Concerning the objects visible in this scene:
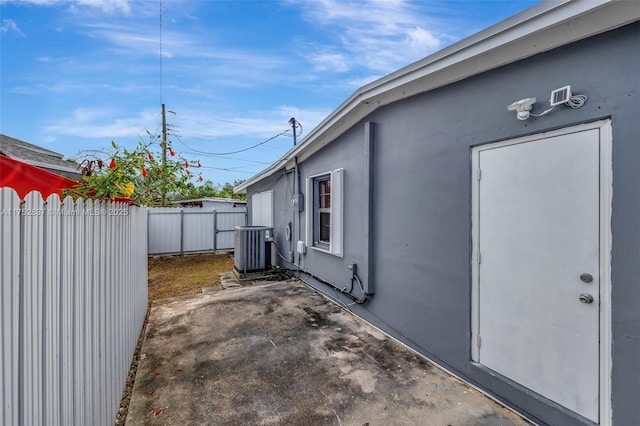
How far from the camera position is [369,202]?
158 inches

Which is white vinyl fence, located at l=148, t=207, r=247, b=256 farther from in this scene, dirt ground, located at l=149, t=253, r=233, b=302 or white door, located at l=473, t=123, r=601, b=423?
white door, located at l=473, t=123, r=601, b=423

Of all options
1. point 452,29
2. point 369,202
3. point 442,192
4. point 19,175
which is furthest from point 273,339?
point 452,29

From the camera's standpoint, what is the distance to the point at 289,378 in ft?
8.98

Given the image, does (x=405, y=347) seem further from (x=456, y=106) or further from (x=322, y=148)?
(x=322, y=148)

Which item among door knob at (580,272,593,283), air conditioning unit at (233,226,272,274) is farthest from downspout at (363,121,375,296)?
air conditioning unit at (233,226,272,274)

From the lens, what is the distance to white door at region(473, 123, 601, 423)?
192 centimetres

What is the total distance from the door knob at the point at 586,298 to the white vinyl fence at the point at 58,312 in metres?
2.96

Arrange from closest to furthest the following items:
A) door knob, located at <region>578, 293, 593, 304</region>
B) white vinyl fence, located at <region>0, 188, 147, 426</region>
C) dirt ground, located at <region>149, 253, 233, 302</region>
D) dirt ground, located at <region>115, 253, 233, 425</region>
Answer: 1. white vinyl fence, located at <region>0, 188, 147, 426</region>
2. door knob, located at <region>578, 293, 593, 304</region>
3. dirt ground, located at <region>115, 253, 233, 425</region>
4. dirt ground, located at <region>149, 253, 233, 302</region>

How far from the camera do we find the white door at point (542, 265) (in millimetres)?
1917

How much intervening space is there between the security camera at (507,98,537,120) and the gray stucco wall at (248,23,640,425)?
63 millimetres

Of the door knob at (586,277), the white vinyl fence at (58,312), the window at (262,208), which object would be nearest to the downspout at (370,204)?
the door knob at (586,277)

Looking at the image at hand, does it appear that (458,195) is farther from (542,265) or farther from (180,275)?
(180,275)

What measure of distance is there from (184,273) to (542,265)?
7.88 metres

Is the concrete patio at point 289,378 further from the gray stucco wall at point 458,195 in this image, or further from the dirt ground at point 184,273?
the dirt ground at point 184,273
